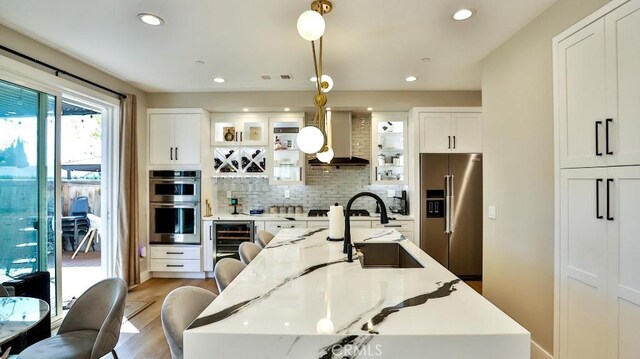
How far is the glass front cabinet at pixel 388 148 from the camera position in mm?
4520

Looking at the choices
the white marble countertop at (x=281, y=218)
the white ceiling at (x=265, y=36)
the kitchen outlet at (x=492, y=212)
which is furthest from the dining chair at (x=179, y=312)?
the white marble countertop at (x=281, y=218)

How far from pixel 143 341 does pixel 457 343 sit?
110 inches

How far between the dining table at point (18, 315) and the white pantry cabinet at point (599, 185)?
2.93m

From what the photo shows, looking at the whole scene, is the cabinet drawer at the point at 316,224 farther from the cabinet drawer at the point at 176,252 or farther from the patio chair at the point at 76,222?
the patio chair at the point at 76,222

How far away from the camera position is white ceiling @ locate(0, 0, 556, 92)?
2170 millimetres

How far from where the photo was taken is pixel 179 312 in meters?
1.26

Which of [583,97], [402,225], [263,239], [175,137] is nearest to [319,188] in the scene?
[402,225]

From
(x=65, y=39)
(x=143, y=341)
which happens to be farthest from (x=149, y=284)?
(x=65, y=39)

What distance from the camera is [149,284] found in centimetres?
413

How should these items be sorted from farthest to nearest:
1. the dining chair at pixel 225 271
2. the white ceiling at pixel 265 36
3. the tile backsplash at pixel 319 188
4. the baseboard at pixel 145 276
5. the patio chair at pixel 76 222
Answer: the patio chair at pixel 76 222
the tile backsplash at pixel 319 188
the baseboard at pixel 145 276
the white ceiling at pixel 265 36
the dining chair at pixel 225 271

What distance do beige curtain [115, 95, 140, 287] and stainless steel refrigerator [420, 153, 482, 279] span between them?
387 cm

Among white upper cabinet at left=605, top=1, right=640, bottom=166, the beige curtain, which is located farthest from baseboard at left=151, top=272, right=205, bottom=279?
white upper cabinet at left=605, top=1, right=640, bottom=166

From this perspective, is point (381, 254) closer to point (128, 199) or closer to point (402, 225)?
point (402, 225)

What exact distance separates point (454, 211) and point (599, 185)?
→ 7.99 feet
